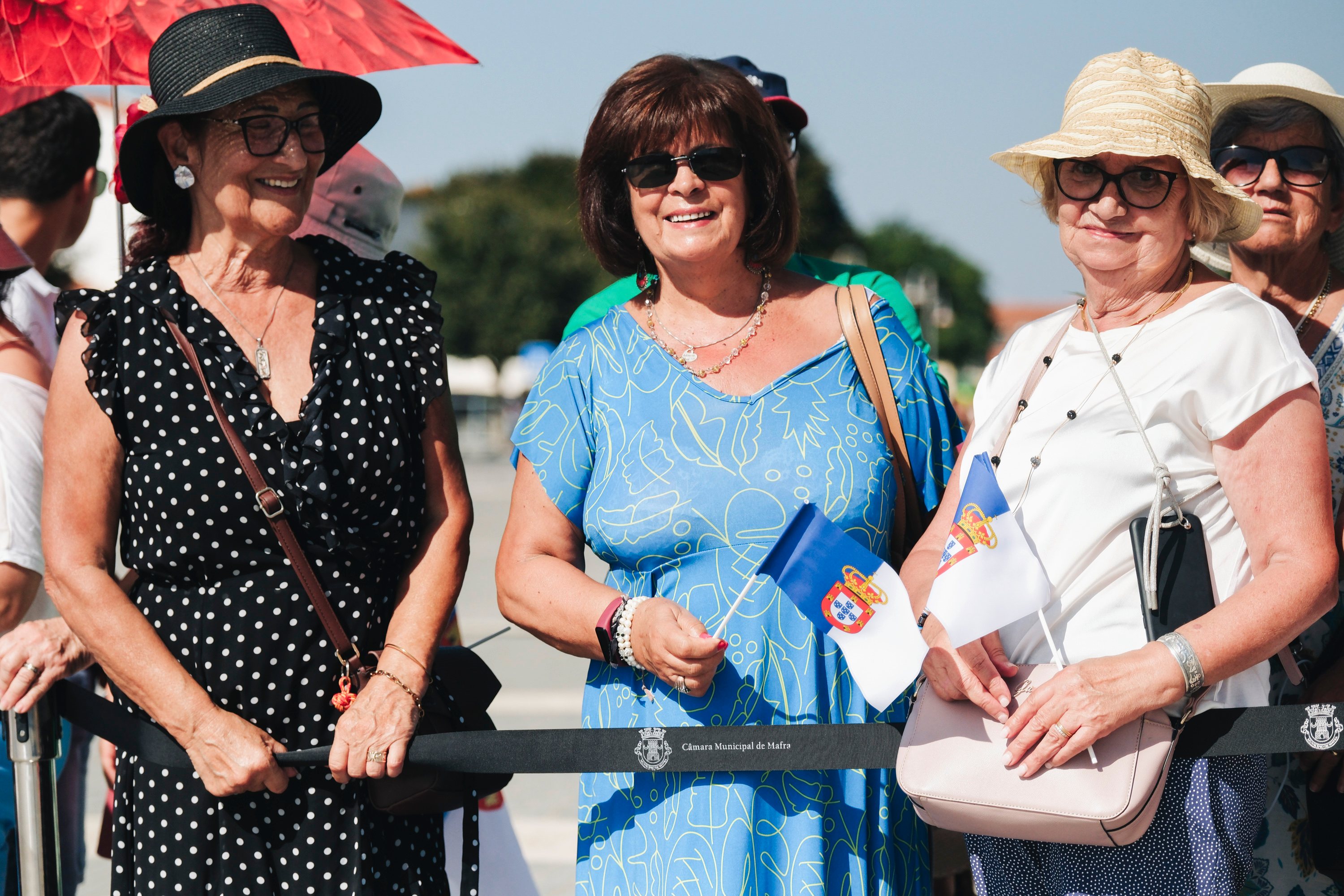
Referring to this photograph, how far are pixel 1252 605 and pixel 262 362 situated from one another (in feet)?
6.48

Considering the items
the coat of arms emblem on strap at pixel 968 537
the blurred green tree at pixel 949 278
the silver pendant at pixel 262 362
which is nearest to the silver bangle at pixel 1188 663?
the coat of arms emblem on strap at pixel 968 537

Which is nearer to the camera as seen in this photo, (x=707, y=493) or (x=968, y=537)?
(x=968, y=537)

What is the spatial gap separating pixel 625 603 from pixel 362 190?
1.90 metres

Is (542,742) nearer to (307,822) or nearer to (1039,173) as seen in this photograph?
(307,822)

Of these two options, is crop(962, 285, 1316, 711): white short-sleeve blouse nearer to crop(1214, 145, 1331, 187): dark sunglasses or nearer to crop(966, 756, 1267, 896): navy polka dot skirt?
crop(966, 756, 1267, 896): navy polka dot skirt

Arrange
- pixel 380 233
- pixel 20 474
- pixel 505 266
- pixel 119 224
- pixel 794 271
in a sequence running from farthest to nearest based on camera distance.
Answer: pixel 505 266 < pixel 380 233 < pixel 794 271 < pixel 119 224 < pixel 20 474

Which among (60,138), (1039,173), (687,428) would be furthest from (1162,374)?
(60,138)

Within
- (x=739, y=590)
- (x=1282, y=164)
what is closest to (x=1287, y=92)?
(x=1282, y=164)

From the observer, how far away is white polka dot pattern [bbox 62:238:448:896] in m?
2.51

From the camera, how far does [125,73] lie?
3051 mm

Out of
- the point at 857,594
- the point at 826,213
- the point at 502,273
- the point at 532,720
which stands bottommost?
the point at 532,720

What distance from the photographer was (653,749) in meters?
2.52

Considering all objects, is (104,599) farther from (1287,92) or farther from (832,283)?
(1287,92)

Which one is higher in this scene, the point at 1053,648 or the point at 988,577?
the point at 988,577
